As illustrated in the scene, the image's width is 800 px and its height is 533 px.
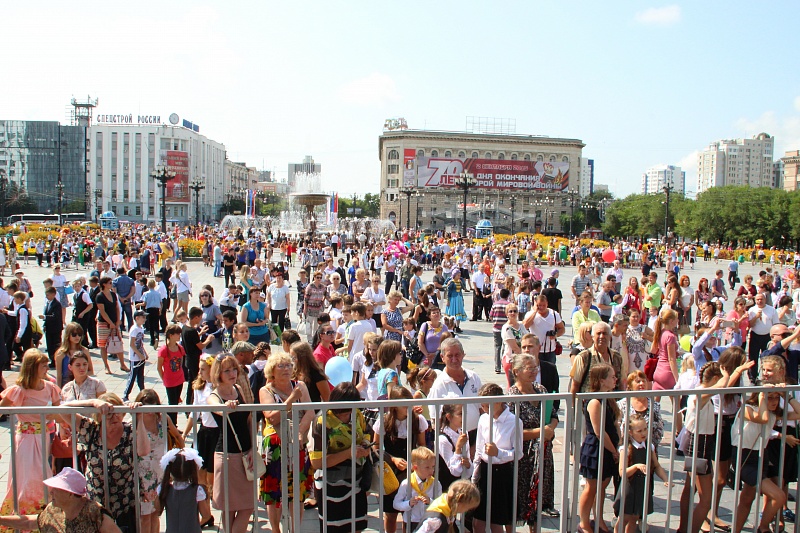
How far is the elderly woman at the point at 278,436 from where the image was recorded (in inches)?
172

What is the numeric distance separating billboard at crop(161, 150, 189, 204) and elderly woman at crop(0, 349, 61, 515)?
11021 centimetres

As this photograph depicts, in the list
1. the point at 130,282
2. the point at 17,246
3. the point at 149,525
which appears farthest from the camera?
the point at 17,246

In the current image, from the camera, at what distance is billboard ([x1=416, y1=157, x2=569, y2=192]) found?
4520 inches

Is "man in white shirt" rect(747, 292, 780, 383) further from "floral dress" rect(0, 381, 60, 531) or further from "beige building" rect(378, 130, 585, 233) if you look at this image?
"beige building" rect(378, 130, 585, 233)

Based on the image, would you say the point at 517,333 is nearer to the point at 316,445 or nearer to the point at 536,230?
the point at 316,445

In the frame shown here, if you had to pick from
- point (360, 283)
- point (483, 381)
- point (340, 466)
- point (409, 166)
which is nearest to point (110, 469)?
point (340, 466)

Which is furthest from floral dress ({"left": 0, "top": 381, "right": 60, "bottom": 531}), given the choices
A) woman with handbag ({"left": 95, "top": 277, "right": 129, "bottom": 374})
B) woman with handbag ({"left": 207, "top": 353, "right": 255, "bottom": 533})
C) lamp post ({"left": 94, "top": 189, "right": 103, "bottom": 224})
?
lamp post ({"left": 94, "top": 189, "right": 103, "bottom": 224})

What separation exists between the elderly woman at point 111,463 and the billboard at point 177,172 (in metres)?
111

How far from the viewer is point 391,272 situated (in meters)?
22.6

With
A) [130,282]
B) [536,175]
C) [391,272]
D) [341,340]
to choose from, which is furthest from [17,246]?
[536,175]

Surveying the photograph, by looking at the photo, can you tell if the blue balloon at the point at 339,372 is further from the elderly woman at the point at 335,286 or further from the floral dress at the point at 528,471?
the elderly woman at the point at 335,286

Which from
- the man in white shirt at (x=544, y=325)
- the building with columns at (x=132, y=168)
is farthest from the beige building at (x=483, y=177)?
the man in white shirt at (x=544, y=325)

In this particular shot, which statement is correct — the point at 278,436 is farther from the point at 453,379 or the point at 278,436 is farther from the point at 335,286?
the point at 335,286

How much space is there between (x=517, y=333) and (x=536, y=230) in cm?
11359
